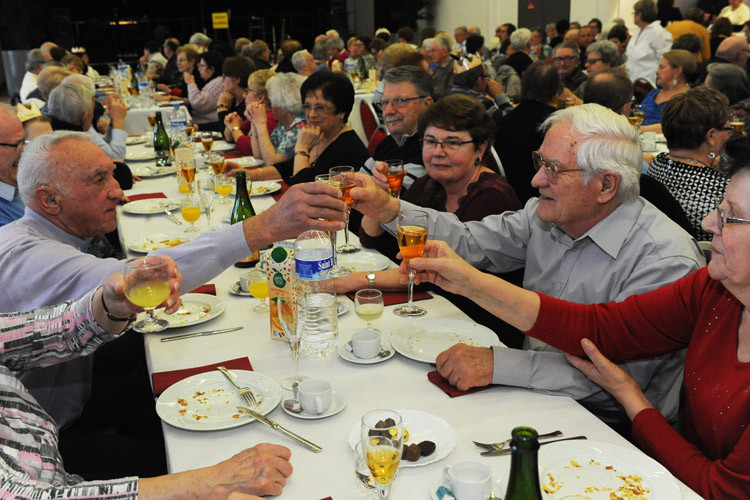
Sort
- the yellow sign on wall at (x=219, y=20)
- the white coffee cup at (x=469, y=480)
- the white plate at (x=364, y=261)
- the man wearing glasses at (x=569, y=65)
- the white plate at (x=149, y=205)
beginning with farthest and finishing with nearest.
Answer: the yellow sign on wall at (x=219, y=20), the man wearing glasses at (x=569, y=65), the white plate at (x=149, y=205), the white plate at (x=364, y=261), the white coffee cup at (x=469, y=480)

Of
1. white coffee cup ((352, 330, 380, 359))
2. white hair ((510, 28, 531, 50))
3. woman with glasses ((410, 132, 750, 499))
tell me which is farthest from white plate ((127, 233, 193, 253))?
white hair ((510, 28, 531, 50))

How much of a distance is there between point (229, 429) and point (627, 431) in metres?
1.18

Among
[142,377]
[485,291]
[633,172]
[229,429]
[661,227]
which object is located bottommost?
[142,377]

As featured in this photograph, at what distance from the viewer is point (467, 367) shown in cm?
169

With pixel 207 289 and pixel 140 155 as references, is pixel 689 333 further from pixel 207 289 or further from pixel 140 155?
pixel 140 155

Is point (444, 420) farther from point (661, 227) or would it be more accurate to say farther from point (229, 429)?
point (661, 227)

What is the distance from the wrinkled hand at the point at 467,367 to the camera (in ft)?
5.52

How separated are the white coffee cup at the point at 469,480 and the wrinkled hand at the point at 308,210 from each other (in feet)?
3.23

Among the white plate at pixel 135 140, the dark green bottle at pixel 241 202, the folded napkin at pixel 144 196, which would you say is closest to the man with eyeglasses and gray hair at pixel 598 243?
the dark green bottle at pixel 241 202

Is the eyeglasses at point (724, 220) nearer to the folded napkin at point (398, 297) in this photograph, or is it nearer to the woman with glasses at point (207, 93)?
the folded napkin at point (398, 297)

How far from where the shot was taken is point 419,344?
1939mm

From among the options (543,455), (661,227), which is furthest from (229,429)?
(661,227)

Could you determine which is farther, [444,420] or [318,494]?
[444,420]

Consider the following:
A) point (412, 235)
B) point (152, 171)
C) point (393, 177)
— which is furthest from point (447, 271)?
point (152, 171)
